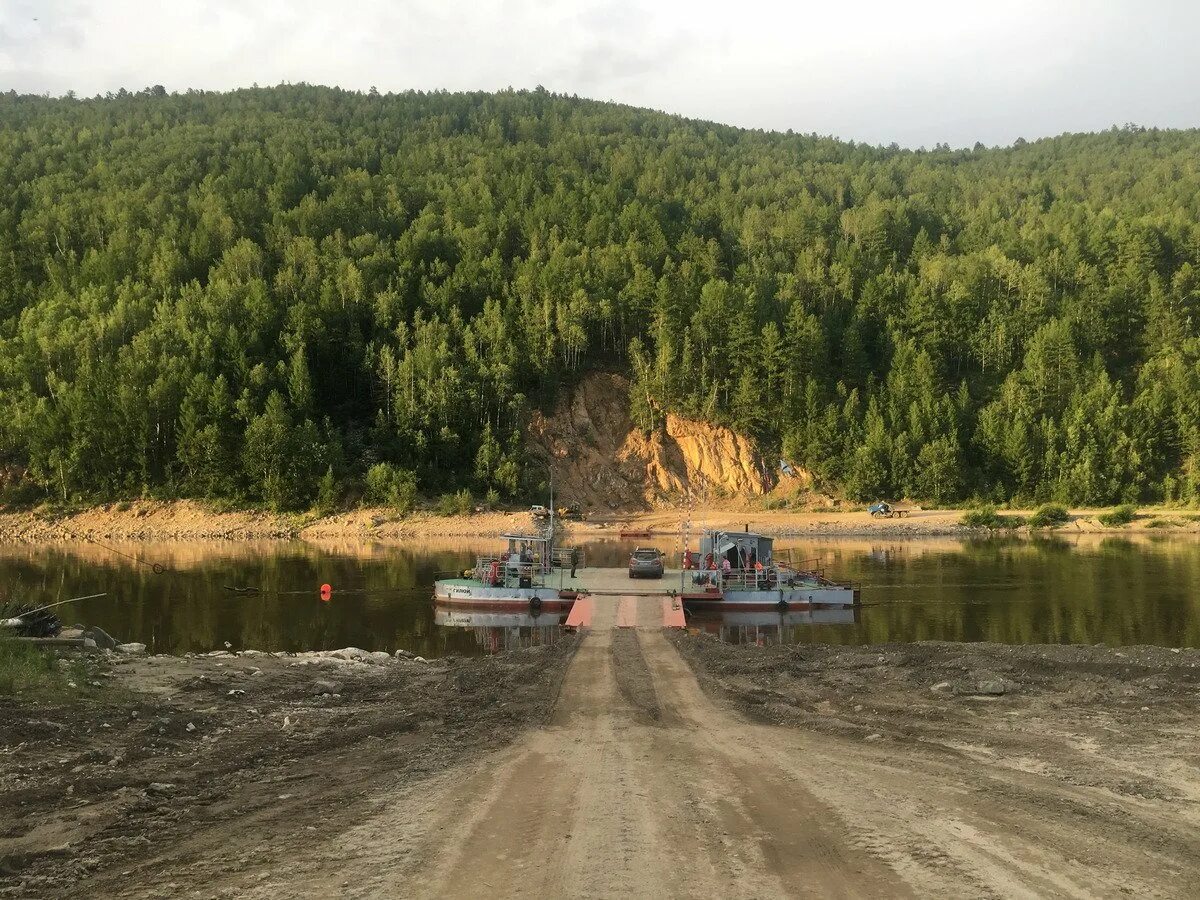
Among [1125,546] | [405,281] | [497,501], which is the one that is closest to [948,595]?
[1125,546]

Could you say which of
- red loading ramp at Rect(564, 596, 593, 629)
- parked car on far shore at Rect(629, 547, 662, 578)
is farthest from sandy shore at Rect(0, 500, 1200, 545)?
red loading ramp at Rect(564, 596, 593, 629)

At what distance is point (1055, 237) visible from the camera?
Result: 120688 mm

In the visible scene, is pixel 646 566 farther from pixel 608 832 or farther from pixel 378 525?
pixel 378 525

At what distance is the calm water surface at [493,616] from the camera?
29656mm

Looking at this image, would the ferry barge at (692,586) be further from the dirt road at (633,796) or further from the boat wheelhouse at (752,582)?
the dirt road at (633,796)

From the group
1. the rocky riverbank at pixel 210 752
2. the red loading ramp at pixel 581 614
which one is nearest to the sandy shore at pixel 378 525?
the red loading ramp at pixel 581 614

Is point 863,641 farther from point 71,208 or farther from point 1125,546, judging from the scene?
point 71,208

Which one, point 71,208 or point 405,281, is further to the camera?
point 71,208

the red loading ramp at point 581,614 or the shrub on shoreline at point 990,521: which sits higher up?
the shrub on shoreline at point 990,521

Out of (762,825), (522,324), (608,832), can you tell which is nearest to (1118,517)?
(522,324)

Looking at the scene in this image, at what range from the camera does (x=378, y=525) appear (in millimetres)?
74375

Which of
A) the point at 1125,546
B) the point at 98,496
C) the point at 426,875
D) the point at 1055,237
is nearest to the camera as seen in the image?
the point at 426,875

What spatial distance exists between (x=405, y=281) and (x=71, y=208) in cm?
4322

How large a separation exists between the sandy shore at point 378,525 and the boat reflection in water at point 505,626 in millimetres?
34860
